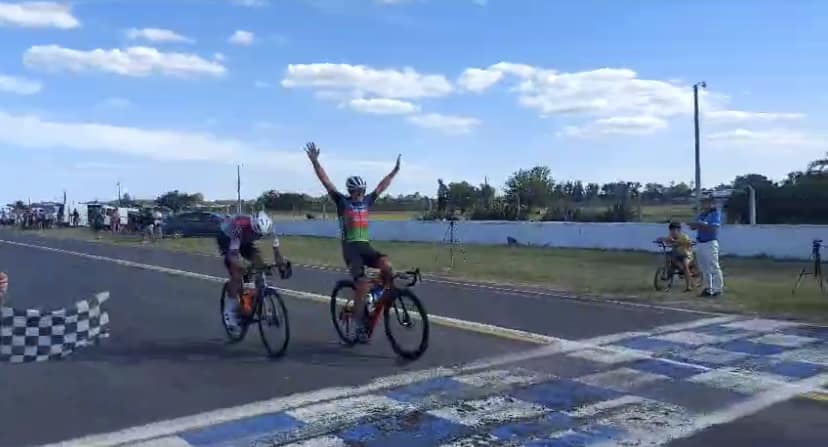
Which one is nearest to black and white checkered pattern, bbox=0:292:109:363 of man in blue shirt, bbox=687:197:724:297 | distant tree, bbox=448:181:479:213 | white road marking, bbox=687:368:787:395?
white road marking, bbox=687:368:787:395

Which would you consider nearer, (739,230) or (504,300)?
(504,300)

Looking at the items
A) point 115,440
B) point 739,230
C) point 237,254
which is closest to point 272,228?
point 237,254

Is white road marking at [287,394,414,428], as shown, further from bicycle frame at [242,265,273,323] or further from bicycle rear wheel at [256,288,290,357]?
bicycle frame at [242,265,273,323]

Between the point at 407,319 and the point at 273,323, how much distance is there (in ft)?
4.79

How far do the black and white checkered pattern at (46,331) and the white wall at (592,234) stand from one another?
65.5ft

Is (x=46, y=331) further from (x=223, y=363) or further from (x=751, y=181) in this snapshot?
(x=751, y=181)

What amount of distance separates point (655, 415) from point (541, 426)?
94cm

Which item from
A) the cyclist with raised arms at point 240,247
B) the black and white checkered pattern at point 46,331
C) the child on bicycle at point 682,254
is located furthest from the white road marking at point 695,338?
the black and white checkered pattern at point 46,331

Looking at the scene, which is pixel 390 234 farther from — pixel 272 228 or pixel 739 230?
pixel 272 228

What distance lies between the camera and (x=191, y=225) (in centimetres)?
4288

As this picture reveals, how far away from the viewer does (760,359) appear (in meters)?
8.52

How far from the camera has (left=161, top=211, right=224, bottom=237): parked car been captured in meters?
42.7

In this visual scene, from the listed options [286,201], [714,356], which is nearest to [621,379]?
[714,356]

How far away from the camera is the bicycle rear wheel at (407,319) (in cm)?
847
